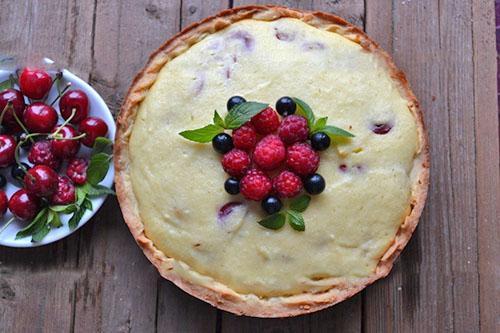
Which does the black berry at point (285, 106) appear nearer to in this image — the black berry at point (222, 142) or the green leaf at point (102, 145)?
the black berry at point (222, 142)

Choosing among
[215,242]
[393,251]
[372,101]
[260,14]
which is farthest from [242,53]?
[393,251]

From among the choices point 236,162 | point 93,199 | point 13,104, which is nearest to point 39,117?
point 13,104

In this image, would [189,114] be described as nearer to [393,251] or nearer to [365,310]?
[393,251]

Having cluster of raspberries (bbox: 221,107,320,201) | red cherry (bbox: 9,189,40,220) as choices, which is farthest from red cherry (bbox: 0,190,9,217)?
cluster of raspberries (bbox: 221,107,320,201)

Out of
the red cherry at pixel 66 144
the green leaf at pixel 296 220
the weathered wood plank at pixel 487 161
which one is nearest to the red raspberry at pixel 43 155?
the red cherry at pixel 66 144

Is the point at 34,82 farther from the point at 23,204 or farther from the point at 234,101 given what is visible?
the point at 234,101

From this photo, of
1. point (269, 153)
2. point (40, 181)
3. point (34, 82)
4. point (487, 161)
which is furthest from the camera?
point (487, 161)
